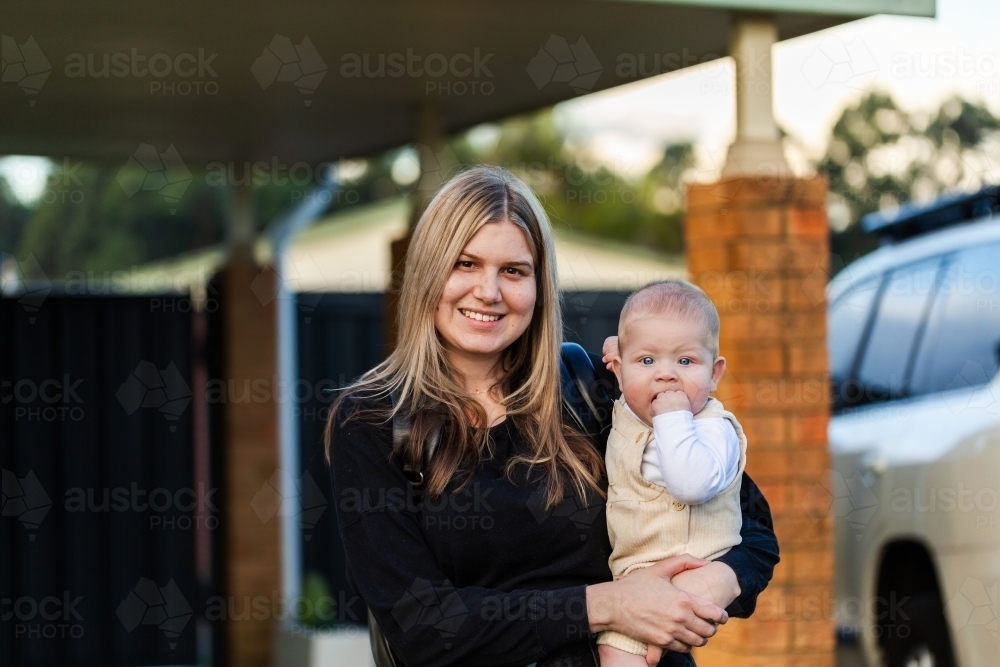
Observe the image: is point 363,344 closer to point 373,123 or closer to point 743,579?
point 373,123

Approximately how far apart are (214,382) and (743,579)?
6187 mm

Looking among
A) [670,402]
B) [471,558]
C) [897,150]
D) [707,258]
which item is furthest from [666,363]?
[897,150]

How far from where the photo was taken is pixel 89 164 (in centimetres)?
848

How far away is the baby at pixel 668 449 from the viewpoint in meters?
2.64

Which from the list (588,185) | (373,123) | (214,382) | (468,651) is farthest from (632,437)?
(588,185)

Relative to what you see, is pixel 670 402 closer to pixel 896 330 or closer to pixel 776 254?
pixel 776 254

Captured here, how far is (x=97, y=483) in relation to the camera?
8.09 m

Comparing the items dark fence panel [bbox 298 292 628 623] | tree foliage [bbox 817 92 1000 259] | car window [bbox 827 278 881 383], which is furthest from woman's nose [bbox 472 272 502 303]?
tree foliage [bbox 817 92 1000 259]

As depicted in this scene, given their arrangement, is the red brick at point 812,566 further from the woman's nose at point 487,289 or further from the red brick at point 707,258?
Result: the woman's nose at point 487,289

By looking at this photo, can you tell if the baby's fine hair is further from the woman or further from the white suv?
the white suv

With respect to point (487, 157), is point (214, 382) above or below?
below

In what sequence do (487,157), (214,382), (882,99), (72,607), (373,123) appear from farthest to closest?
(487,157), (882,99), (214,382), (72,607), (373,123)

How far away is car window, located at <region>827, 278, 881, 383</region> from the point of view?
21.0 ft

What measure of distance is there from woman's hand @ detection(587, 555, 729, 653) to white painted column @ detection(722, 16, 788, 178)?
2.95 metres
